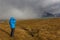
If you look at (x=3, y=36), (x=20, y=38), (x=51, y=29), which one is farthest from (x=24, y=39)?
(x=51, y=29)

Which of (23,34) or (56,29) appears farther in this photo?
(56,29)

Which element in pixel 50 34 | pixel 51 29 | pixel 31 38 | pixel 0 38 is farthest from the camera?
pixel 51 29

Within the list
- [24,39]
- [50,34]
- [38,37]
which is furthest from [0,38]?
[50,34]

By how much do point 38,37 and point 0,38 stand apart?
7.64 metres

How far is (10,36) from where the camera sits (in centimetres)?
4031

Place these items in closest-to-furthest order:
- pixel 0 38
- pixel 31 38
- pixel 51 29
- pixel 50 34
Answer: pixel 0 38, pixel 31 38, pixel 50 34, pixel 51 29

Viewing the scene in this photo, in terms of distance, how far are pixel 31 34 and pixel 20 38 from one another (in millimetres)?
4187

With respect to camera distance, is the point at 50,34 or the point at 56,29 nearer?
the point at 50,34

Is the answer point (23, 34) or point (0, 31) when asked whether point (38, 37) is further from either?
point (0, 31)

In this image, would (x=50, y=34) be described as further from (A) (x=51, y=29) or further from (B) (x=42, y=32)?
(A) (x=51, y=29)

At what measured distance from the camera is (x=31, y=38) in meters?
41.6

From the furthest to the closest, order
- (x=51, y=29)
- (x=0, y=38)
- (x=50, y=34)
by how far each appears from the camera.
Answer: (x=51, y=29), (x=50, y=34), (x=0, y=38)

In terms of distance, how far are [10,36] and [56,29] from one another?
43.6 ft

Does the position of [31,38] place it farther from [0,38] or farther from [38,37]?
[0,38]
